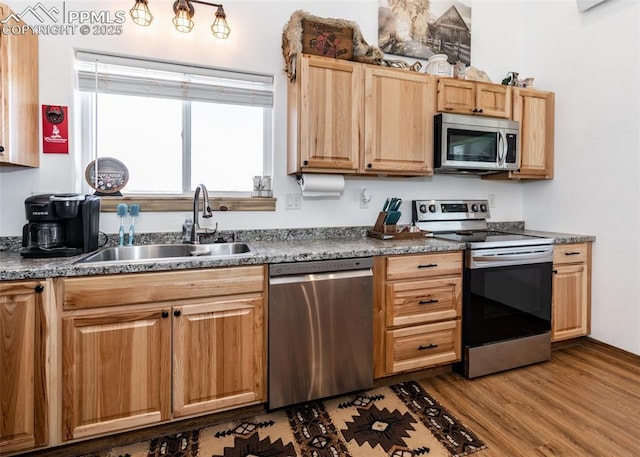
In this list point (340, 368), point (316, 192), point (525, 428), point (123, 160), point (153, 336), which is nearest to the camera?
point (153, 336)

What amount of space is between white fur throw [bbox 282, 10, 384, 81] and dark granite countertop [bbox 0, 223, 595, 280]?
1.09 metres

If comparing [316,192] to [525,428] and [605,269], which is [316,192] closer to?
[525,428]

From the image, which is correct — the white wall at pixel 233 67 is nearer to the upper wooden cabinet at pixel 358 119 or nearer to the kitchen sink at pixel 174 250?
the kitchen sink at pixel 174 250

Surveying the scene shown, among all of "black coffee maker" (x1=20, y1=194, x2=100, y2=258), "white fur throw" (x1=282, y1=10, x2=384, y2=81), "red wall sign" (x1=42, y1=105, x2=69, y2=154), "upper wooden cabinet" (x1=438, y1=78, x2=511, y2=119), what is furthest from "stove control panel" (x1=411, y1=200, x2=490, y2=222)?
"red wall sign" (x1=42, y1=105, x2=69, y2=154)

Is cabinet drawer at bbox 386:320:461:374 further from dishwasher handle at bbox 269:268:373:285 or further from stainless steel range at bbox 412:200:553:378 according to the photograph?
dishwasher handle at bbox 269:268:373:285

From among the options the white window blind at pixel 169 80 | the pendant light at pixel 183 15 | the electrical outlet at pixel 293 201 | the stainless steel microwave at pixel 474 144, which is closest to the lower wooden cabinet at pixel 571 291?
the stainless steel microwave at pixel 474 144

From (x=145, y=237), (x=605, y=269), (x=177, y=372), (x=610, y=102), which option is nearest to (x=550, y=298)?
(x=605, y=269)

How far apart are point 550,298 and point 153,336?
8.60ft

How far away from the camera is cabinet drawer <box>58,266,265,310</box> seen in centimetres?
149

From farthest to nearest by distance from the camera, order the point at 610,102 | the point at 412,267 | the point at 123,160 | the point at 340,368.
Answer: the point at 610,102, the point at 123,160, the point at 412,267, the point at 340,368

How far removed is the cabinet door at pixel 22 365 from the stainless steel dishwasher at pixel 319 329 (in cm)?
98

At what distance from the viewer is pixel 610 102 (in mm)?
2582

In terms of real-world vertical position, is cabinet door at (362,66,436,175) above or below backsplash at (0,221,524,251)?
above

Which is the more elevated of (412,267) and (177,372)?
(412,267)
